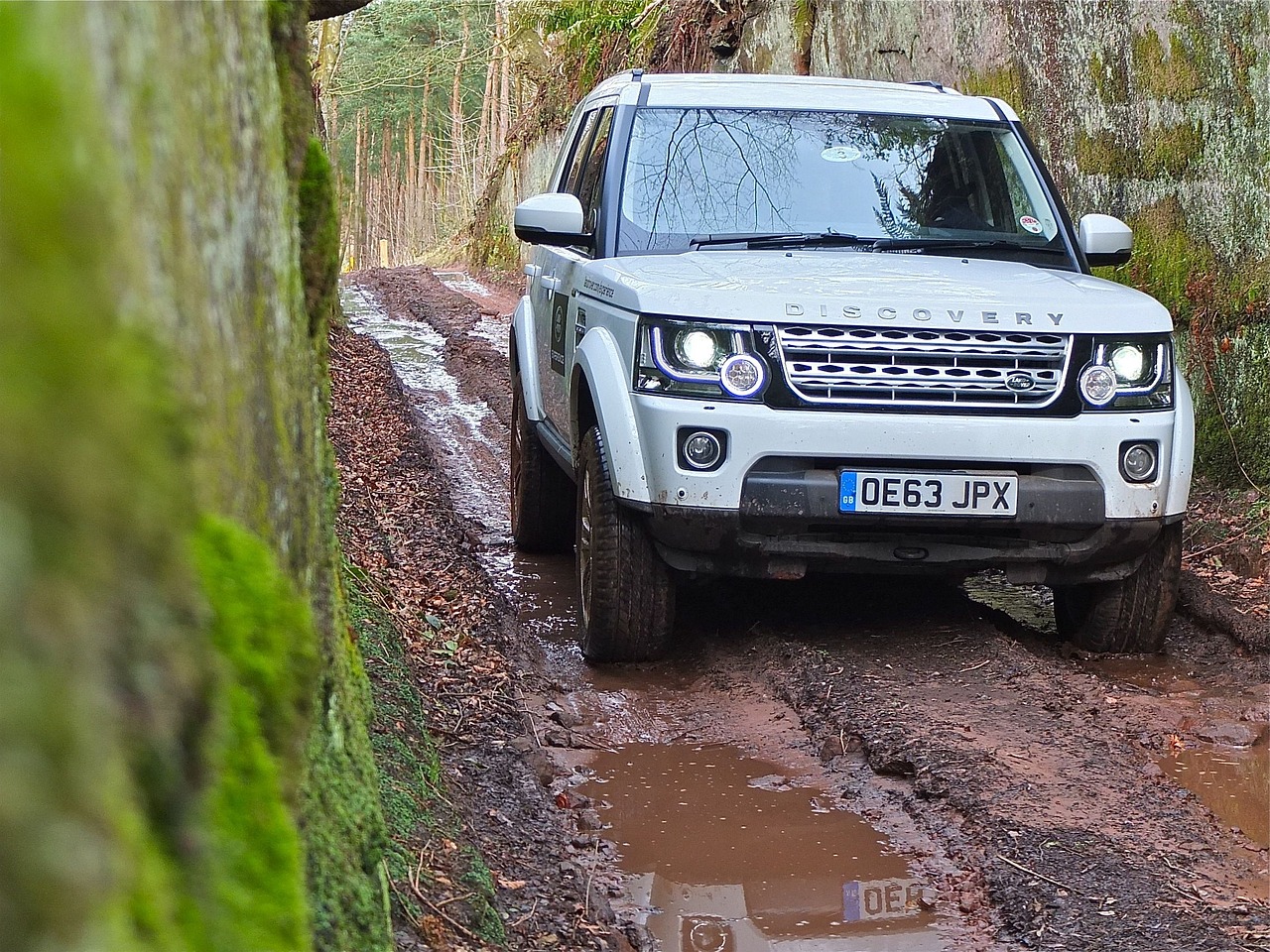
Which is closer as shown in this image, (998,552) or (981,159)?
(998,552)

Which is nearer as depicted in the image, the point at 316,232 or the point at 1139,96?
the point at 316,232

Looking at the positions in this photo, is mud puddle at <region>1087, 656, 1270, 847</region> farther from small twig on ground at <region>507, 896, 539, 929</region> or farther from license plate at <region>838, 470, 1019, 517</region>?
small twig on ground at <region>507, 896, 539, 929</region>

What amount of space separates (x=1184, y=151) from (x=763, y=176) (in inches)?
136

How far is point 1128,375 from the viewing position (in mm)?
4758

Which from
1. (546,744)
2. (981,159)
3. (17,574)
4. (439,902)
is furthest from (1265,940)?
(981,159)

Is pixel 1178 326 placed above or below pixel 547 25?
below

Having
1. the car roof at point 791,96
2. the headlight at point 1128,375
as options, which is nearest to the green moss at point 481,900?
the headlight at point 1128,375

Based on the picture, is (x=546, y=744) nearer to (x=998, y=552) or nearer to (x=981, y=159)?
(x=998, y=552)

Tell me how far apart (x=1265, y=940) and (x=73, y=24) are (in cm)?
309

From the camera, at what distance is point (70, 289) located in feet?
2.79

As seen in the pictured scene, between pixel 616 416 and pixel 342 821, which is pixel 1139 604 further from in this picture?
pixel 342 821

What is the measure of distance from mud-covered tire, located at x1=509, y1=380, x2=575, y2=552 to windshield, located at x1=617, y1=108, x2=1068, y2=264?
5.12ft

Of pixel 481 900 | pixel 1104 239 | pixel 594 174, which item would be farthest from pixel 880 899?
pixel 594 174

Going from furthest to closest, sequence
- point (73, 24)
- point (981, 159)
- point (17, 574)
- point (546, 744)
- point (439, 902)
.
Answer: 1. point (981, 159)
2. point (546, 744)
3. point (439, 902)
4. point (73, 24)
5. point (17, 574)
